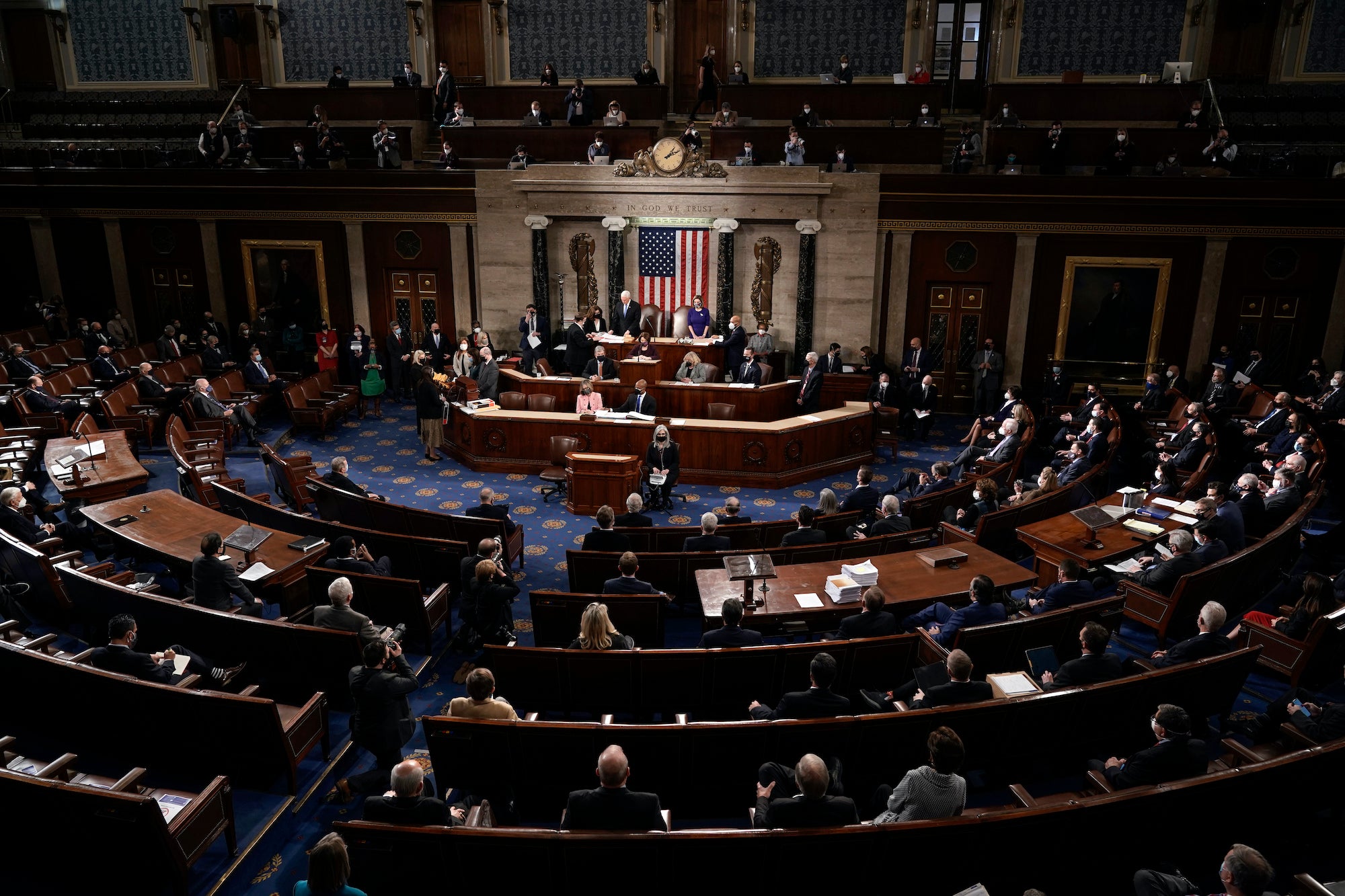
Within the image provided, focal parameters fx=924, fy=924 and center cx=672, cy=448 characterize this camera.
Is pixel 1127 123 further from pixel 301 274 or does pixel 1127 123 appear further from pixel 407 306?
pixel 301 274

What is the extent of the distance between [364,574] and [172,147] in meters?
16.0

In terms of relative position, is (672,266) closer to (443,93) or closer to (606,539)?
(443,93)

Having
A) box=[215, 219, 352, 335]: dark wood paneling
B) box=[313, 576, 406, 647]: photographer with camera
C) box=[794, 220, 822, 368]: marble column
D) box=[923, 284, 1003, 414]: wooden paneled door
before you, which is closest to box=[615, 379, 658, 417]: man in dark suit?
box=[794, 220, 822, 368]: marble column

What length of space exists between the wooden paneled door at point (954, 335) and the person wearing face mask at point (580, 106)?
23.8 feet

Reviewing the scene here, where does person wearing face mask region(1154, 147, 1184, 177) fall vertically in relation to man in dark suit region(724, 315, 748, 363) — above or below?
above

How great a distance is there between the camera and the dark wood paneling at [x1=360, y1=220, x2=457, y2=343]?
17703mm

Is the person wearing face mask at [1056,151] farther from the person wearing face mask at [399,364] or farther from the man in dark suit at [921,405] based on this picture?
the person wearing face mask at [399,364]

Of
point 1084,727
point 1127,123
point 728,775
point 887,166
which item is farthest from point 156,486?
point 1127,123

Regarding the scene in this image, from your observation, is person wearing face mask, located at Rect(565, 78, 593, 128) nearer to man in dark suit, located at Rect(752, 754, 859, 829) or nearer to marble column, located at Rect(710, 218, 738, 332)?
marble column, located at Rect(710, 218, 738, 332)

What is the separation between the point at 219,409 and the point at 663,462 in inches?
269

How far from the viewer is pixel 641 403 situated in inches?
511

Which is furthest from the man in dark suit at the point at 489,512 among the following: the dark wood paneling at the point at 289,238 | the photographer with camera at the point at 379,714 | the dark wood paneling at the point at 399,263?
the dark wood paneling at the point at 289,238

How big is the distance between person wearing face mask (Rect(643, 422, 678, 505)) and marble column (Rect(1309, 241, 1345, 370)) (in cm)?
1162

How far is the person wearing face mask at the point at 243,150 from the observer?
58.5 feet
